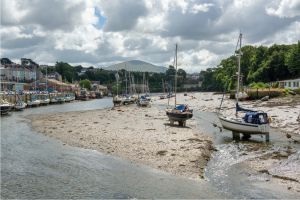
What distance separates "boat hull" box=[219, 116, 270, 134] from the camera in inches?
1464

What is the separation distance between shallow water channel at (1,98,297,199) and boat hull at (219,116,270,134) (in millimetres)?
4418

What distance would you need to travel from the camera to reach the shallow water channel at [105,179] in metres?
21.1

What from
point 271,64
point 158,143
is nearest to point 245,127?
point 158,143

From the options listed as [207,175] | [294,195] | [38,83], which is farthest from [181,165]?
[38,83]

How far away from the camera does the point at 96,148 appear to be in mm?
34969

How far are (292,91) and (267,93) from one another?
5.50m

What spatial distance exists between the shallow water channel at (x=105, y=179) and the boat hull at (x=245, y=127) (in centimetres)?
442

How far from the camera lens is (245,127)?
125 feet

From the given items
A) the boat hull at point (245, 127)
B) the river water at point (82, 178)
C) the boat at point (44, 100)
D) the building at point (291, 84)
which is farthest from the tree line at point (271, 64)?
the river water at point (82, 178)

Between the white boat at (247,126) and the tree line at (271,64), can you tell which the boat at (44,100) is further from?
the white boat at (247,126)

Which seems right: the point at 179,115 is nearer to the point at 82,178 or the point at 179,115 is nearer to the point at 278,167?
the point at 278,167

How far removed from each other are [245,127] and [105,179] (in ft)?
60.8

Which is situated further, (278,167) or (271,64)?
(271,64)

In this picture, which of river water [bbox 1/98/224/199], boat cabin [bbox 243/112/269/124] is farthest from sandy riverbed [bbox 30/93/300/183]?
boat cabin [bbox 243/112/269/124]
